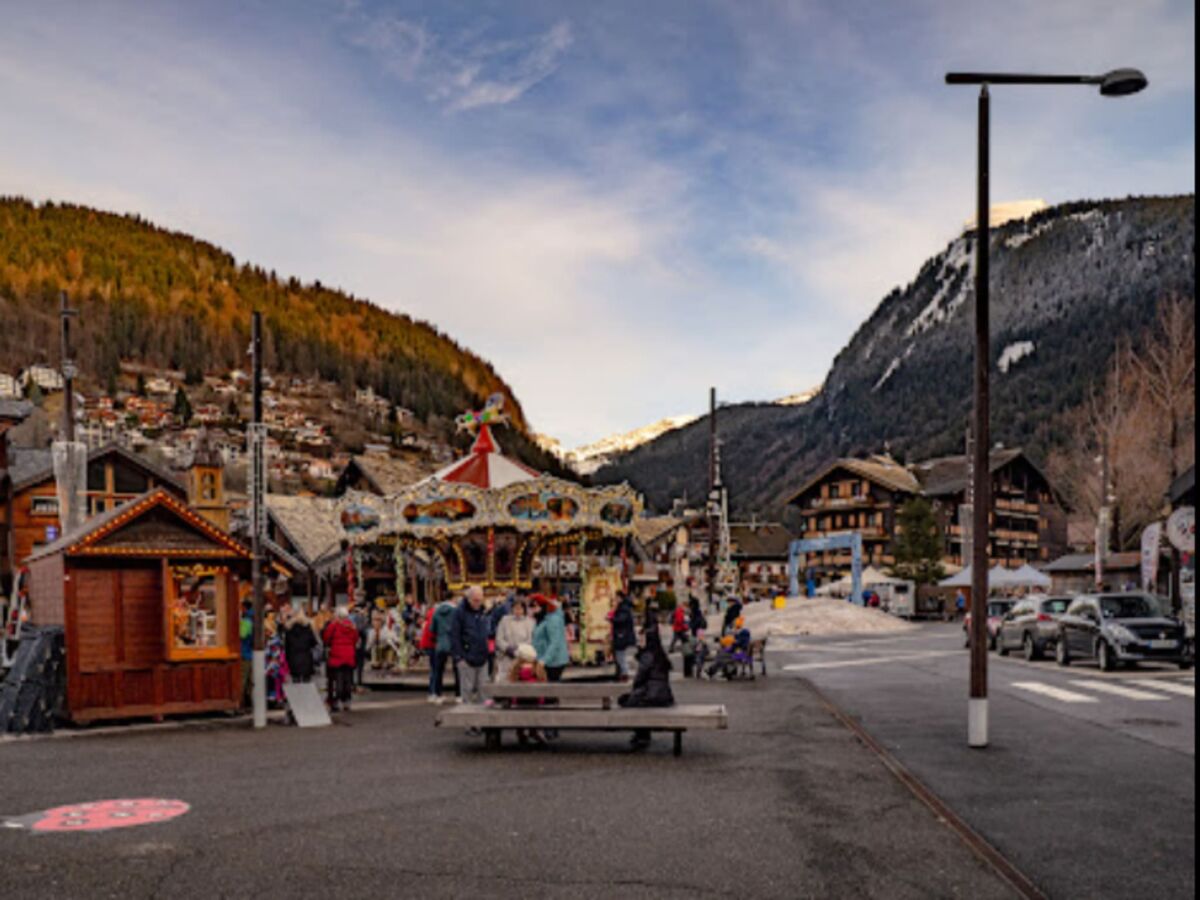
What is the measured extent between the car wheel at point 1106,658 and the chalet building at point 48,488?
3152cm

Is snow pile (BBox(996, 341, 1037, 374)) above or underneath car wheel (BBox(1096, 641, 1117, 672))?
above

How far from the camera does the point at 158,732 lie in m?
14.9

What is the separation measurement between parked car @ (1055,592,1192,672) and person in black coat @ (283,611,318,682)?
16.6 meters

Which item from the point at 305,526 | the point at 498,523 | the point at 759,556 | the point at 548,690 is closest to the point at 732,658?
the point at 498,523

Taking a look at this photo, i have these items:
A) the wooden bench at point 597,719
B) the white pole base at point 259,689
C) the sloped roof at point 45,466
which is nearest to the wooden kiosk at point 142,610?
the white pole base at point 259,689

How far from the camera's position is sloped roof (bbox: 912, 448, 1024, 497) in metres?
81.2

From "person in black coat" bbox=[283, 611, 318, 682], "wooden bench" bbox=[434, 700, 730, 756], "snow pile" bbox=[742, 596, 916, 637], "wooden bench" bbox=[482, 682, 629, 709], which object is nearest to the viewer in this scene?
"wooden bench" bbox=[434, 700, 730, 756]

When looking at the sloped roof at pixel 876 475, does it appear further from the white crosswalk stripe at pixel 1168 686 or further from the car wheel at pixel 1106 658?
the white crosswalk stripe at pixel 1168 686

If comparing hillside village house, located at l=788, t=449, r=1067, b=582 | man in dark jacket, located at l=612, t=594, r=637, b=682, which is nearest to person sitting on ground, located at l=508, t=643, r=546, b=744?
man in dark jacket, located at l=612, t=594, r=637, b=682

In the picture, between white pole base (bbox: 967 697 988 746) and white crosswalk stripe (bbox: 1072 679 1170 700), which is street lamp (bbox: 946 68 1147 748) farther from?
white crosswalk stripe (bbox: 1072 679 1170 700)

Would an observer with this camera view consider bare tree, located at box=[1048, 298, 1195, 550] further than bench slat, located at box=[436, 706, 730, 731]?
Yes

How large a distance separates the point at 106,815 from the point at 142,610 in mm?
7898

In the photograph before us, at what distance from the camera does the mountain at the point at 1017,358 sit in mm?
128750

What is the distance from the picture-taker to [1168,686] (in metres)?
19.4
